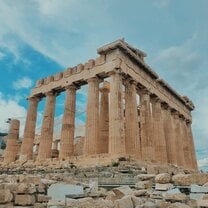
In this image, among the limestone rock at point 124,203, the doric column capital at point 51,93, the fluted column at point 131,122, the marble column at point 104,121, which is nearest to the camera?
the limestone rock at point 124,203

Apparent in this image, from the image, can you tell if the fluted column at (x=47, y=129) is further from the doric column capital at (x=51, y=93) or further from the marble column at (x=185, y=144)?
the marble column at (x=185, y=144)

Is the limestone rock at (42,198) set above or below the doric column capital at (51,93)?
below

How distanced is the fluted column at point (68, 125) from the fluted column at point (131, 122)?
4969 millimetres

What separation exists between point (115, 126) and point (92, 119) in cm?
265

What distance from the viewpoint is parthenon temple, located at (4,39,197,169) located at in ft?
65.9

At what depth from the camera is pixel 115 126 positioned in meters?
18.7

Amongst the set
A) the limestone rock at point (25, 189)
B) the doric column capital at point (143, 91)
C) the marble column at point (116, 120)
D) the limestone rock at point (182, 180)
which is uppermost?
Result: the doric column capital at point (143, 91)

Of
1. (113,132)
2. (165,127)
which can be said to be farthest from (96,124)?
(165,127)

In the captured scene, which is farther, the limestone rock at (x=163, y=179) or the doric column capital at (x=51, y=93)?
the doric column capital at (x=51, y=93)

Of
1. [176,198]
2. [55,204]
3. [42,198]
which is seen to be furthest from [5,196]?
[176,198]

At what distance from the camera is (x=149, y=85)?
83.1ft

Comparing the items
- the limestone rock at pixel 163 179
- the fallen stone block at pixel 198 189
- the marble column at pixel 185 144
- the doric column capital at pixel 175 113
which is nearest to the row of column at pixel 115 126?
the doric column capital at pixel 175 113

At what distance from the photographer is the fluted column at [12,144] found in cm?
2662

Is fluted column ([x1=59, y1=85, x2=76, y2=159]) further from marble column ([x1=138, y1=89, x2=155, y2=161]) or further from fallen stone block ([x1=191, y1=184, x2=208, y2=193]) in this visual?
fallen stone block ([x1=191, y1=184, x2=208, y2=193])
